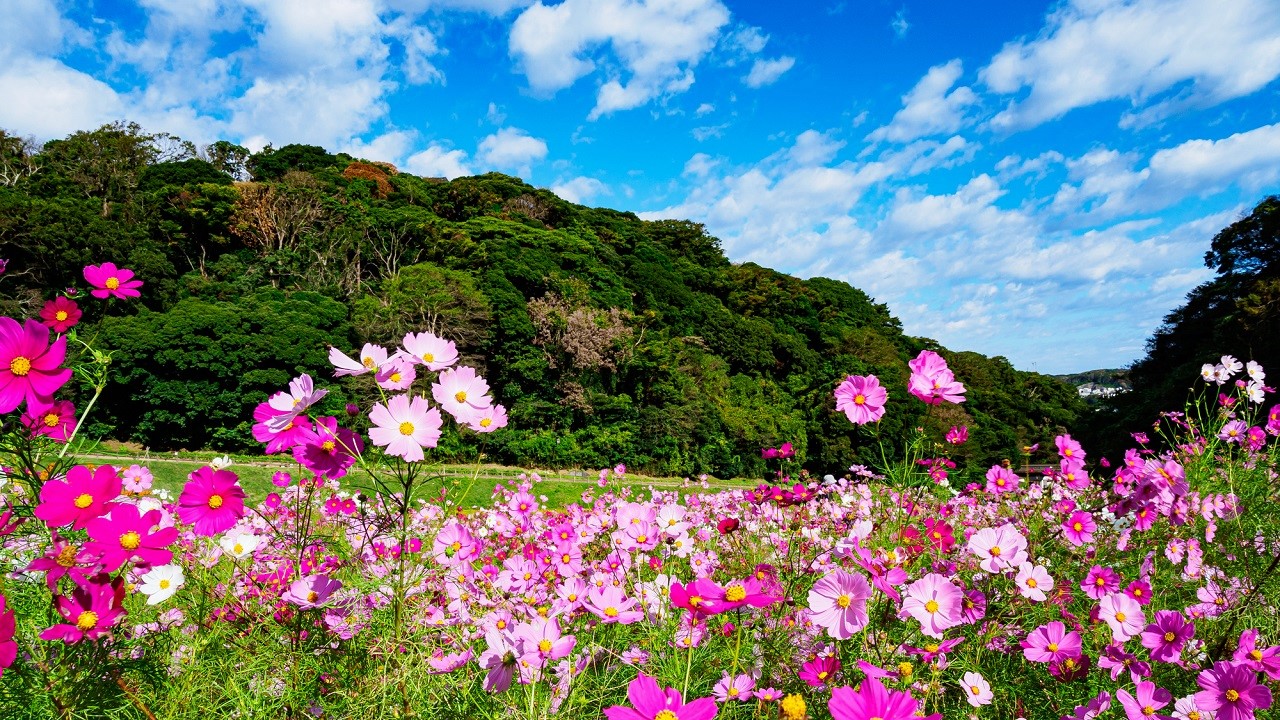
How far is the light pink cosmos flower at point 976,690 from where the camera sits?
4.44ft

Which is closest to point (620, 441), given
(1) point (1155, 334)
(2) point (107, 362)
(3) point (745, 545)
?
(1) point (1155, 334)

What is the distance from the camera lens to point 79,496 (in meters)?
0.97

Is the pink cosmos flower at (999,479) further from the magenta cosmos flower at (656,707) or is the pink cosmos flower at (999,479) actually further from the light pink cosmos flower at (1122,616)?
the magenta cosmos flower at (656,707)

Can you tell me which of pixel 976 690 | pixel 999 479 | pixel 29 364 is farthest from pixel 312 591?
pixel 999 479

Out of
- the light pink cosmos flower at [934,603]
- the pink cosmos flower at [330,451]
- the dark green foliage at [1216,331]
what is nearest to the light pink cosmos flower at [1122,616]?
the light pink cosmos flower at [934,603]

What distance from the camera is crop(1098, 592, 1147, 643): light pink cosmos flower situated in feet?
5.04

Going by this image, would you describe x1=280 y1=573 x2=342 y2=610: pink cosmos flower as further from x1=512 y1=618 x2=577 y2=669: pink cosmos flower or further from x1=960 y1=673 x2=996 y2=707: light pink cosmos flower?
x1=960 y1=673 x2=996 y2=707: light pink cosmos flower

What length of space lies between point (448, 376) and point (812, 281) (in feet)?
113

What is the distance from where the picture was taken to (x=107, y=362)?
131 cm

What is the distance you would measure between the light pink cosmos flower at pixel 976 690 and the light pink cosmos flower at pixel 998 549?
0.78 ft

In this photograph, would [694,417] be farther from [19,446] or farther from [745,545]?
[19,446]

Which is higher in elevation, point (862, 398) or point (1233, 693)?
point (862, 398)

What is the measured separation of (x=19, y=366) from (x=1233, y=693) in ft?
6.95

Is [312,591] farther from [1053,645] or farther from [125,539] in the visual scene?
[1053,645]
